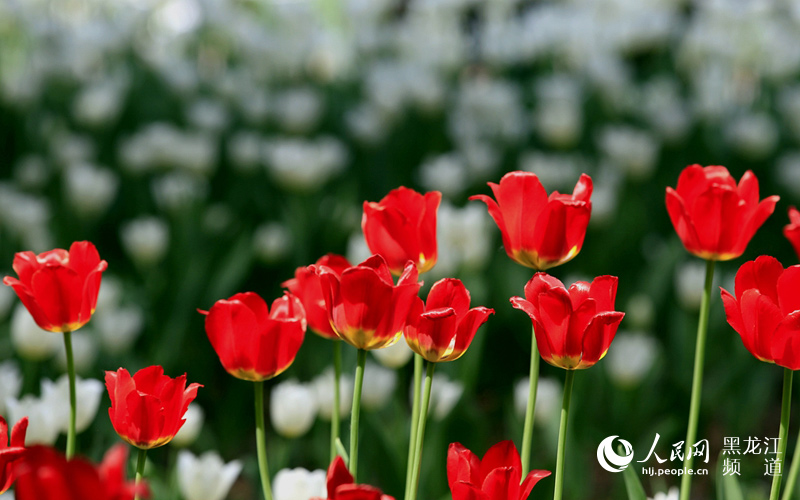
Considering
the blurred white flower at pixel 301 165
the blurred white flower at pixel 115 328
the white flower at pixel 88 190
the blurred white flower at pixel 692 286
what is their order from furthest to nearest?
the blurred white flower at pixel 301 165
the white flower at pixel 88 190
the blurred white flower at pixel 692 286
the blurred white flower at pixel 115 328

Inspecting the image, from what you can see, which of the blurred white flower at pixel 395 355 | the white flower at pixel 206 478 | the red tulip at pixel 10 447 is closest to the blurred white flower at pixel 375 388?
the blurred white flower at pixel 395 355

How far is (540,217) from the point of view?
58cm

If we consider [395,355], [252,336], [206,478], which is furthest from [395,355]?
[252,336]

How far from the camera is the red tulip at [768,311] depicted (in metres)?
0.52

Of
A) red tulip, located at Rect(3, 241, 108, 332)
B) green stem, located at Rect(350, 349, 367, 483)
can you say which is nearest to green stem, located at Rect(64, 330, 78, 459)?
red tulip, located at Rect(3, 241, 108, 332)

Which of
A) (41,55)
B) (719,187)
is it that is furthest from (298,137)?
(719,187)

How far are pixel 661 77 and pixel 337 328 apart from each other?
2947 mm

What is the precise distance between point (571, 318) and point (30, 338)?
2.95 ft

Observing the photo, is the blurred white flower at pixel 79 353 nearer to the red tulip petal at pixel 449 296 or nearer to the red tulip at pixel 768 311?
the red tulip petal at pixel 449 296

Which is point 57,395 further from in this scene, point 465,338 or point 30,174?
point 30,174

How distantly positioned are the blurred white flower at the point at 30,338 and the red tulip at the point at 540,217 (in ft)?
2.61

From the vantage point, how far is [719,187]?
60 cm

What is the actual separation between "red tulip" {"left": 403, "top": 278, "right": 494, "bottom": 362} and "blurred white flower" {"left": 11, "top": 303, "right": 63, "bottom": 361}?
30.2 inches

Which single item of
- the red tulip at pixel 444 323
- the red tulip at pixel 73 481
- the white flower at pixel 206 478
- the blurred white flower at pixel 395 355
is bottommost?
the white flower at pixel 206 478
